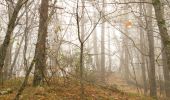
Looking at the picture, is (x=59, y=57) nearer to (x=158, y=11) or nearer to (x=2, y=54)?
(x=2, y=54)

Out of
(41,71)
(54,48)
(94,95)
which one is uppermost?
(54,48)

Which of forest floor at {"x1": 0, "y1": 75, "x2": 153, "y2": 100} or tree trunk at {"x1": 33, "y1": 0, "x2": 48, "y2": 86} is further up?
tree trunk at {"x1": 33, "y1": 0, "x2": 48, "y2": 86}

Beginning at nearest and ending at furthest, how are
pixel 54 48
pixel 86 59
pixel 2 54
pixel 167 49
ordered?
pixel 167 49
pixel 2 54
pixel 54 48
pixel 86 59

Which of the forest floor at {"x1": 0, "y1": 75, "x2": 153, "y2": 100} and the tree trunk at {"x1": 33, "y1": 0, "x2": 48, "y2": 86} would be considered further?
the tree trunk at {"x1": 33, "y1": 0, "x2": 48, "y2": 86}

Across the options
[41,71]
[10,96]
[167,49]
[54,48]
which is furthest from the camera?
[54,48]

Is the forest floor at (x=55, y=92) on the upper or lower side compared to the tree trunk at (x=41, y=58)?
lower

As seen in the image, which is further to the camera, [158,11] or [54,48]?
[54,48]

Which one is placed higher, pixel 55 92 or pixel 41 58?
pixel 41 58

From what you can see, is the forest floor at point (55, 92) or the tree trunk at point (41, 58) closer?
the forest floor at point (55, 92)

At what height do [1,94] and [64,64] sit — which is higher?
[64,64]

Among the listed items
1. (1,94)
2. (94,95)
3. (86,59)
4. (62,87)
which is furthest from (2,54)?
(86,59)

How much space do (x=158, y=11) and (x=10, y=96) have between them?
4515mm

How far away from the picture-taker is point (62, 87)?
30.1ft

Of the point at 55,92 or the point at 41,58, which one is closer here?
the point at 55,92
